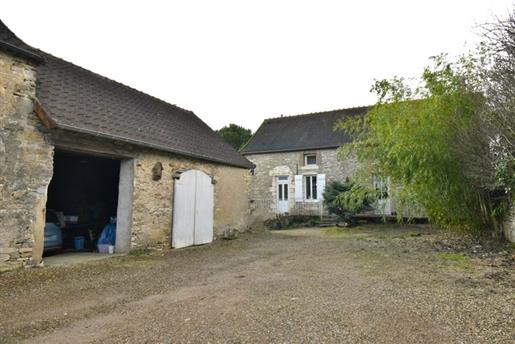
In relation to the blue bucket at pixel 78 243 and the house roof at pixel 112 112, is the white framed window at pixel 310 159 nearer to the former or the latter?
the house roof at pixel 112 112

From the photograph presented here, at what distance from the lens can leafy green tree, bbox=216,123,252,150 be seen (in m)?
29.0

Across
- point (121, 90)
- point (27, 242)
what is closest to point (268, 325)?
point (27, 242)

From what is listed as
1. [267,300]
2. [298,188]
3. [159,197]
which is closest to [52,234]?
[159,197]

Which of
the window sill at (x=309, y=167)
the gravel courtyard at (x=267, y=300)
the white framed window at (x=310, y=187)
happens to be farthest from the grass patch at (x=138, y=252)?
the window sill at (x=309, y=167)

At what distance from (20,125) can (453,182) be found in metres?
8.54

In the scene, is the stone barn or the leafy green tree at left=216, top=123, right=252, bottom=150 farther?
the leafy green tree at left=216, top=123, right=252, bottom=150

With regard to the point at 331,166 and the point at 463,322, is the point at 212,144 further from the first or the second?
the point at 463,322

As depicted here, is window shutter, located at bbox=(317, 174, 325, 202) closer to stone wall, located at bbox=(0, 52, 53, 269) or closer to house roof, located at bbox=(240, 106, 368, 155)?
house roof, located at bbox=(240, 106, 368, 155)

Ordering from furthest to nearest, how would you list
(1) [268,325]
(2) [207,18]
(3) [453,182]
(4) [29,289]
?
(2) [207,18] → (3) [453,182] → (4) [29,289] → (1) [268,325]

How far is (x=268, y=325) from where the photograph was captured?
2.74 m

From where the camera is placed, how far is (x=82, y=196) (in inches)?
336

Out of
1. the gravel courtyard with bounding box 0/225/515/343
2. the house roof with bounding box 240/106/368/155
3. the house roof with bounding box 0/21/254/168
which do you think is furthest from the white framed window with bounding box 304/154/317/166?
the gravel courtyard with bounding box 0/225/515/343

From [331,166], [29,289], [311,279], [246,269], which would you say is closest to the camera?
[29,289]

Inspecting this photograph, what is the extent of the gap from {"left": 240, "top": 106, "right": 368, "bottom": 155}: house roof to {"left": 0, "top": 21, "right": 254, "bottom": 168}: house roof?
6260mm
